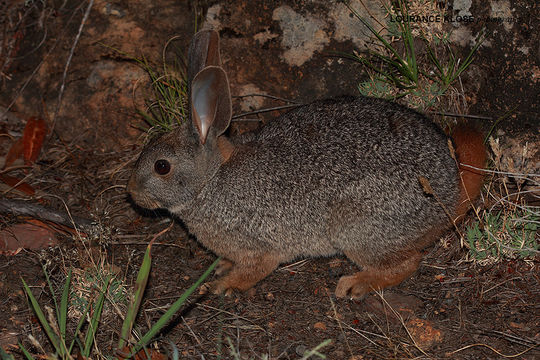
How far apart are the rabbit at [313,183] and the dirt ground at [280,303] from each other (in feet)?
0.72

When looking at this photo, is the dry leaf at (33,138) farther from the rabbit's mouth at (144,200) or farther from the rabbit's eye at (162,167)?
the rabbit's eye at (162,167)

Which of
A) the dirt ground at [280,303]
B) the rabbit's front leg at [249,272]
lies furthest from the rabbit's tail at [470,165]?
the rabbit's front leg at [249,272]

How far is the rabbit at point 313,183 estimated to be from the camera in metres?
4.56

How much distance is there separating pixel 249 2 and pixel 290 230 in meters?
2.56

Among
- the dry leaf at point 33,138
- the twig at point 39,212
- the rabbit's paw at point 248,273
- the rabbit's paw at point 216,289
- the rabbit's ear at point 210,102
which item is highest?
the rabbit's ear at point 210,102

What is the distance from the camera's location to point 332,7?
5.91 meters

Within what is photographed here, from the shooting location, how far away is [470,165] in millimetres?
4711

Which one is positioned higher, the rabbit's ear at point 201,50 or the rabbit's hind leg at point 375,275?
the rabbit's ear at point 201,50

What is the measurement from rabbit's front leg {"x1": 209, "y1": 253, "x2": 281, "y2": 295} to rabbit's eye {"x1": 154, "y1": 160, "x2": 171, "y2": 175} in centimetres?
91

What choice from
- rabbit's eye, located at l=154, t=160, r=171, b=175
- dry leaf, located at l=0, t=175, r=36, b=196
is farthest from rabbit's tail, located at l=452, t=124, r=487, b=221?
dry leaf, located at l=0, t=175, r=36, b=196

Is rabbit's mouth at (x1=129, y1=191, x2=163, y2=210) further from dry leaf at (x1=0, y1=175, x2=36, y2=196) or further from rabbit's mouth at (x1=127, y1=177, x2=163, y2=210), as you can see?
dry leaf at (x1=0, y1=175, x2=36, y2=196)

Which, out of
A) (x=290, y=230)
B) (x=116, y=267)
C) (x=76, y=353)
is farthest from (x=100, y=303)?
(x=290, y=230)

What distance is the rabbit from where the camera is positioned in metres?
4.56

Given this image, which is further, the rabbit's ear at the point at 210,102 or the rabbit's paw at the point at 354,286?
the rabbit's paw at the point at 354,286
